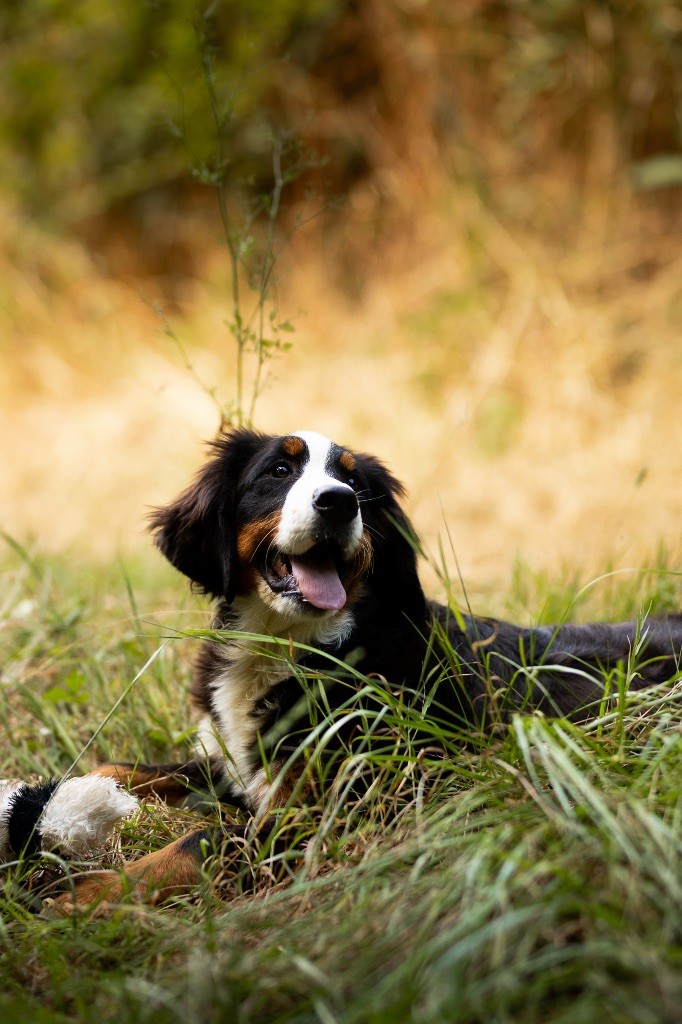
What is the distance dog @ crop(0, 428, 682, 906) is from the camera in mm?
2697

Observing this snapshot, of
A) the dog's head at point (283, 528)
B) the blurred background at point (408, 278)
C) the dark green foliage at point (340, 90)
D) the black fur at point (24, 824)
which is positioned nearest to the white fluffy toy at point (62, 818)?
the black fur at point (24, 824)

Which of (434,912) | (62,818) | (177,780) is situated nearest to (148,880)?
(62,818)

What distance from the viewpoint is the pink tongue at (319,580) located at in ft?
9.00

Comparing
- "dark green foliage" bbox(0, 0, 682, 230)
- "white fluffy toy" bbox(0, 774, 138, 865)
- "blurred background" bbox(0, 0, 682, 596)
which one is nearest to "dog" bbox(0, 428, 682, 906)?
"white fluffy toy" bbox(0, 774, 138, 865)

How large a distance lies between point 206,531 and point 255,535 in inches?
6.1

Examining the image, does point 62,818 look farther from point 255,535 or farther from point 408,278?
point 408,278

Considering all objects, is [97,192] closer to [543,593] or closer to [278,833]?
[543,593]

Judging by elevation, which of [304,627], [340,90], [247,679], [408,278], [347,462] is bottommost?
[247,679]

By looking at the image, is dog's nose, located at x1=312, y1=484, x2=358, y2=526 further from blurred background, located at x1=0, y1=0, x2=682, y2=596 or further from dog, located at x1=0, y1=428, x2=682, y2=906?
blurred background, located at x1=0, y1=0, x2=682, y2=596

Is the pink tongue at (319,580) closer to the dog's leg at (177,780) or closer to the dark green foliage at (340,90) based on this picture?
the dog's leg at (177,780)

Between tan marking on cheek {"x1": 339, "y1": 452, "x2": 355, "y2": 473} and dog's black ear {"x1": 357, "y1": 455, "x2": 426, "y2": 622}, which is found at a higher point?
tan marking on cheek {"x1": 339, "y1": 452, "x2": 355, "y2": 473}

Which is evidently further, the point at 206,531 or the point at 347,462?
the point at 347,462

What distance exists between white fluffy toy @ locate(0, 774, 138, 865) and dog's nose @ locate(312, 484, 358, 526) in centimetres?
90

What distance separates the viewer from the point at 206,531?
2883mm
